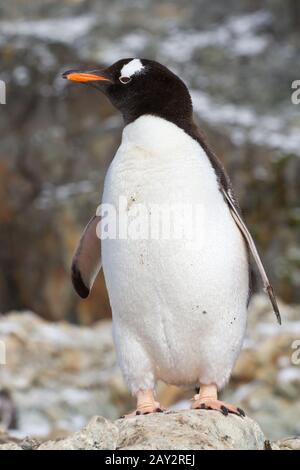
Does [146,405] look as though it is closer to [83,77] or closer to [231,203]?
[231,203]

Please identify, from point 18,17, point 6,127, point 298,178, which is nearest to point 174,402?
point 298,178

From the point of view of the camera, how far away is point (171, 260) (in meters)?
2.69

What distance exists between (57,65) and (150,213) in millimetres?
10769

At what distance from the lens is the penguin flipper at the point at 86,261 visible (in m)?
3.17

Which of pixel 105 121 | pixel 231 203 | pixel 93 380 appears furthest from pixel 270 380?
pixel 105 121

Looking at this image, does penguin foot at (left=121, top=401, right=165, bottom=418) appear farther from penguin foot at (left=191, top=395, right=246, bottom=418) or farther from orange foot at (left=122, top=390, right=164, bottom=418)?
penguin foot at (left=191, top=395, right=246, bottom=418)

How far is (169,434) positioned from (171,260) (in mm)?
609

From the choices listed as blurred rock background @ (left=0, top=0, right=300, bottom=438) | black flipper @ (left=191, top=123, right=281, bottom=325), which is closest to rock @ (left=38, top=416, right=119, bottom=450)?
black flipper @ (left=191, top=123, right=281, bottom=325)

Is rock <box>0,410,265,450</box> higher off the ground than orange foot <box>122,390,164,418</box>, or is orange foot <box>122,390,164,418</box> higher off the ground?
orange foot <box>122,390,164,418</box>

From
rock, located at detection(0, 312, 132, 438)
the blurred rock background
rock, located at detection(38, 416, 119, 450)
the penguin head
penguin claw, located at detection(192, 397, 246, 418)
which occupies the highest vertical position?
the blurred rock background

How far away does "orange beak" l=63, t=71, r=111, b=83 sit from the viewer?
2.91m

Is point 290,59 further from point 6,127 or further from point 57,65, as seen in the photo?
point 6,127

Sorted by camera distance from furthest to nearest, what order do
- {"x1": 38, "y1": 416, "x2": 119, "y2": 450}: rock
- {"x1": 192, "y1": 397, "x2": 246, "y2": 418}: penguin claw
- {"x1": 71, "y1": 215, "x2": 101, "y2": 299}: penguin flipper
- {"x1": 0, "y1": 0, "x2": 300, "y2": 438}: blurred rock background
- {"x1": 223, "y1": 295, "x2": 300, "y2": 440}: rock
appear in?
{"x1": 0, "y1": 0, "x2": 300, "y2": 438}: blurred rock background, {"x1": 223, "y1": 295, "x2": 300, "y2": 440}: rock, {"x1": 71, "y1": 215, "x2": 101, "y2": 299}: penguin flipper, {"x1": 192, "y1": 397, "x2": 246, "y2": 418}: penguin claw, {"x1": 38, "y1": 416, "x2": 119, "y2": 450}: rock

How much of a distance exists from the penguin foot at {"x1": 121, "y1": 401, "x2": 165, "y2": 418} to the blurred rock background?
200 inches
